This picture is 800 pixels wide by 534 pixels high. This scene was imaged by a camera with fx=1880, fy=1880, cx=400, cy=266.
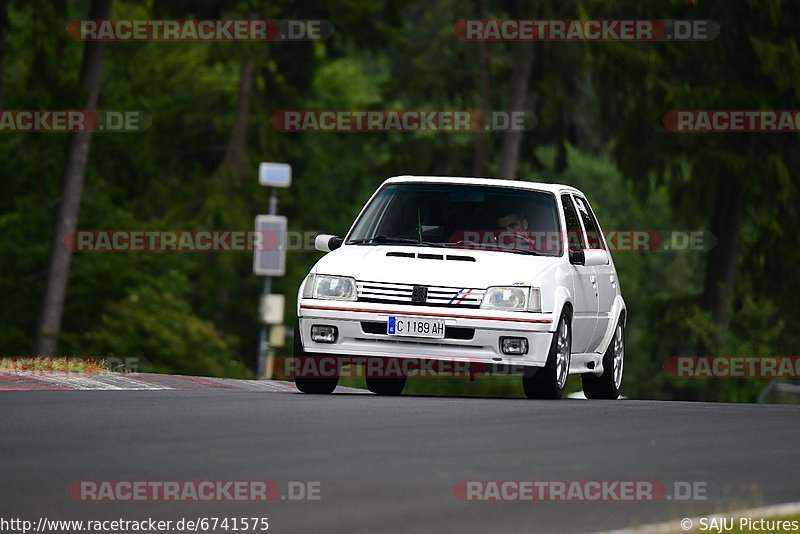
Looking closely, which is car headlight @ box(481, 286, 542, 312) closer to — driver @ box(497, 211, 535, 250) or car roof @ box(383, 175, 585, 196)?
driver @ box(497, 211, 535, 250)

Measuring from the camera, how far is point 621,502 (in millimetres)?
8773

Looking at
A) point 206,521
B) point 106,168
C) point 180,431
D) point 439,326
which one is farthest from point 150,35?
point 206,521

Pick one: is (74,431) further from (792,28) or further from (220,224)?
(220,224)

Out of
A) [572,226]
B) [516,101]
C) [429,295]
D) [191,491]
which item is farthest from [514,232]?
[516,101]

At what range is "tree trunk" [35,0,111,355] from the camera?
37.0 metres

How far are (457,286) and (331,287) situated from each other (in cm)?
100

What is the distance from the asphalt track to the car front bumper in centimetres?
45

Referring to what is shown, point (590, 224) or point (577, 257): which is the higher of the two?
point (590, 224)

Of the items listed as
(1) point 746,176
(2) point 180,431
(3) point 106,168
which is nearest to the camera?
(2) point 180,431

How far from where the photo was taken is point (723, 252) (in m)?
35.1

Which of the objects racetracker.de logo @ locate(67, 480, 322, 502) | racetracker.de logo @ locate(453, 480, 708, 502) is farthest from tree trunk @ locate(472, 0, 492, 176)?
racetracker.de logo @ locate(67, 480, 322, 502)

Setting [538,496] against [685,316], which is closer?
[538,496]

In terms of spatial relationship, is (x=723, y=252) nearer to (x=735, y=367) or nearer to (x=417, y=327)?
(x=735, y=367)

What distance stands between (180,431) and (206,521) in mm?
3014
